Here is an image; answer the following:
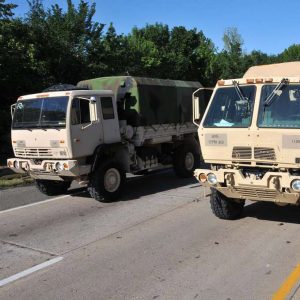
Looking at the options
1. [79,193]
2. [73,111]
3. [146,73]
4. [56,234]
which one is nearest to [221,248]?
[56,234]

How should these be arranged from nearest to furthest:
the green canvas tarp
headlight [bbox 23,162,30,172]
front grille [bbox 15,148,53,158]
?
front grille [bbox 15,148,53,158] → headlight [bbox 23,162,30,172] → the green canvas tarp

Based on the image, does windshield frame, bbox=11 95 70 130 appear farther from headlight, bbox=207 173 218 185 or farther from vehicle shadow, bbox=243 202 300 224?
vehicle shadow, bbox=243 202 300 224

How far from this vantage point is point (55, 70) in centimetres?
2122

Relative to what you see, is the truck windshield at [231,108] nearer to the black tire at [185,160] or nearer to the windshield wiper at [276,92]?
the windshield wiper at [276,92]

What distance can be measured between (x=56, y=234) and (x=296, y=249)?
3.69 meters

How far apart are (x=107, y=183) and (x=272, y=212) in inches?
141

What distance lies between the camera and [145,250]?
22.0 feet

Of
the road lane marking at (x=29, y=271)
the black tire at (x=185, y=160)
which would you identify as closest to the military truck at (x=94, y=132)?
the black tire at (x=185, y=160)

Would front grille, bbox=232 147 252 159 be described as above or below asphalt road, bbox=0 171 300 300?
above

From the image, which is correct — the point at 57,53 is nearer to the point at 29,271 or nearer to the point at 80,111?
the point at 80,111

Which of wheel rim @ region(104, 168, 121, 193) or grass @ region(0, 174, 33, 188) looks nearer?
wheel rim @ region(104, 168, 121, 193)

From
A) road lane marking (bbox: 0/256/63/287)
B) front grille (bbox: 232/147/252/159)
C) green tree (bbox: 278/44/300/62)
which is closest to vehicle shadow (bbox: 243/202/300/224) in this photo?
front grille (bbox: 232/147/252/159)

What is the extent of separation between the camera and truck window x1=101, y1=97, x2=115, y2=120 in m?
10.6

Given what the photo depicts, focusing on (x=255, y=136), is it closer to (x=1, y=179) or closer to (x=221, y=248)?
(x=221, y=248)
